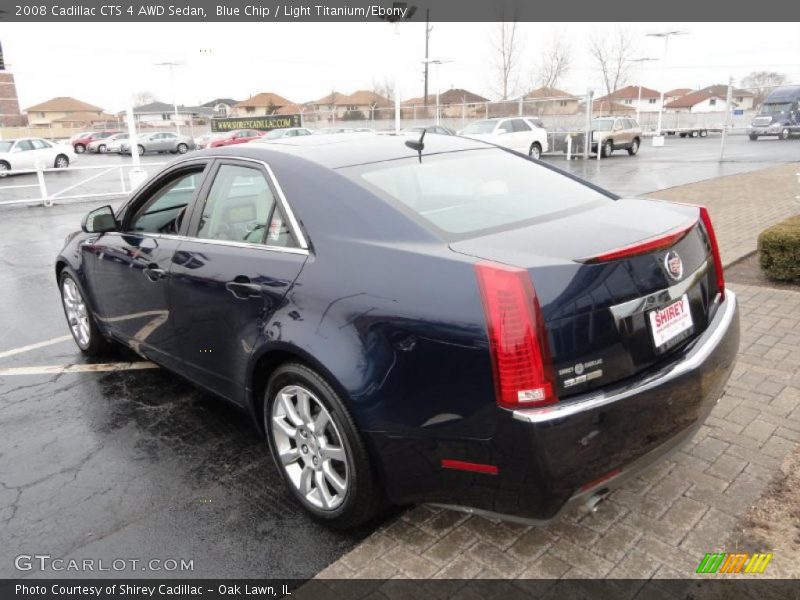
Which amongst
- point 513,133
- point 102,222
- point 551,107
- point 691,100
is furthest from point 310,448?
point 691,100

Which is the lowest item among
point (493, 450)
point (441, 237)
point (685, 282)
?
point (493, 450)

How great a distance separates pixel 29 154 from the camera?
88.8ft

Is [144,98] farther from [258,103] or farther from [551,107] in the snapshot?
[551,107]

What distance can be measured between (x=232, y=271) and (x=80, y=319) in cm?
264

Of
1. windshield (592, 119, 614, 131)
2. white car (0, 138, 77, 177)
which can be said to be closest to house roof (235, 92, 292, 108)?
white car (0, 138, 77, 177)

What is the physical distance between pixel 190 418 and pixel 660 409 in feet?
9.21

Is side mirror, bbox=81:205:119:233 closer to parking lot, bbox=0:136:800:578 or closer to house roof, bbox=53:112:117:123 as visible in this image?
parking lot, bbox=0:136:800:578

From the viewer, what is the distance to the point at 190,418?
3.90 meters

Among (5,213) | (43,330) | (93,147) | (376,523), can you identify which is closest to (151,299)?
(376,523)

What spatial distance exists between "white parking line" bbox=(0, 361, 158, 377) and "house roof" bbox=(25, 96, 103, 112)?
109 m

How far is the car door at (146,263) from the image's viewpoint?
12.0ft

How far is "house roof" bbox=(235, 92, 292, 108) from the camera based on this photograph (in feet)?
323

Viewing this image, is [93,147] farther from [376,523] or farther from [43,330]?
[376,523]

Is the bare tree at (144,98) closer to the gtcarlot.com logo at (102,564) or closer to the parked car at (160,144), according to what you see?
the parked car at (160,144)
